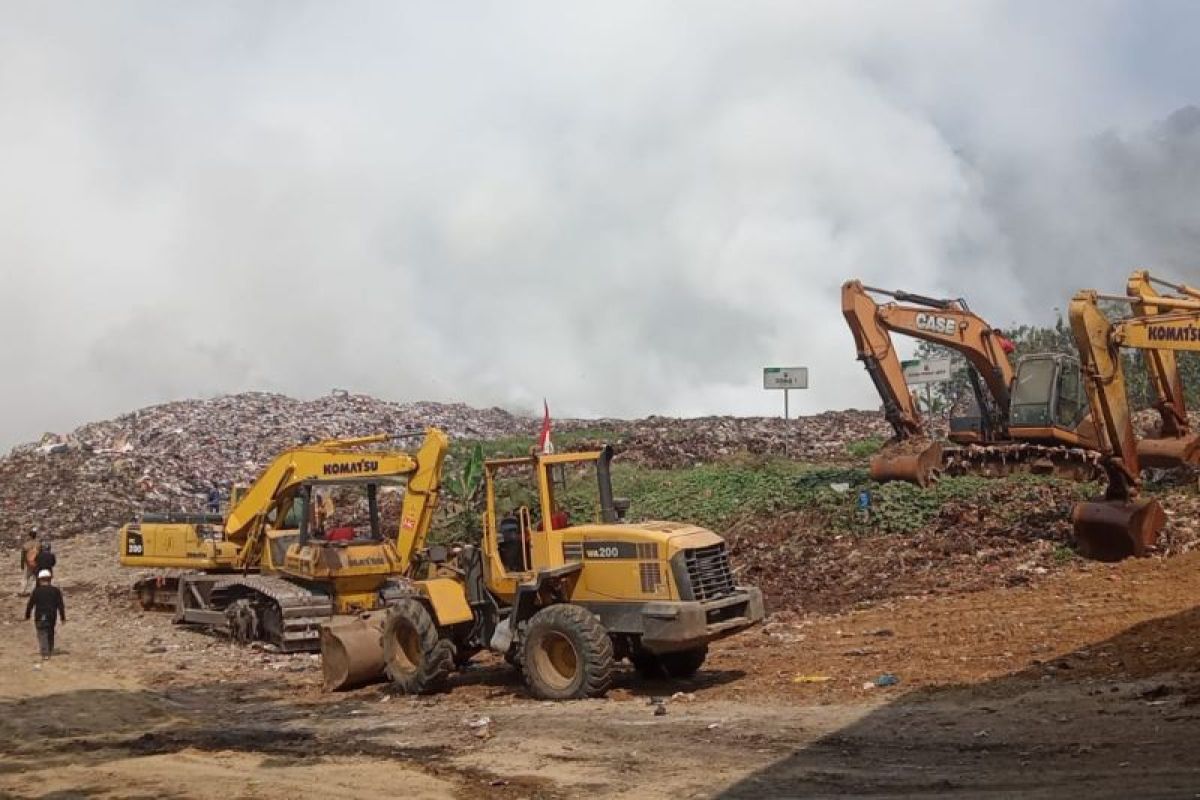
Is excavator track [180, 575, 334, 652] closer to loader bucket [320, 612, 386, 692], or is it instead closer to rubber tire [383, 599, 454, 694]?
loader bucket [320, 612, 386, 692]

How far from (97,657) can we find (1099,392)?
44.2 ft

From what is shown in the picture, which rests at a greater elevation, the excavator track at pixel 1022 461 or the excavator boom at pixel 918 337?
the excavator boom at pixel 918 337

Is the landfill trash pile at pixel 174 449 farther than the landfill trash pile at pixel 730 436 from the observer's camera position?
Yes

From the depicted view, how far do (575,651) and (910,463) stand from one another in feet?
34.2

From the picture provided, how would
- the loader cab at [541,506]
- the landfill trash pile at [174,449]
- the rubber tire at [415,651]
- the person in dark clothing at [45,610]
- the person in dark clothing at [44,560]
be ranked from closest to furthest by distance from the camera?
the loader cab at [541,506] < the rubber tire at [415,651] < the person in dark clothing at [45,610] < the person in dark clothing at [44,560] < the landfill trash pile at [174,449]

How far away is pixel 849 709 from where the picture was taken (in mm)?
10383

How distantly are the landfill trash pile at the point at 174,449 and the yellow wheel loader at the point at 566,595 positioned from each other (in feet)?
68.4

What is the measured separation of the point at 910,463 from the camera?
20.5 metres

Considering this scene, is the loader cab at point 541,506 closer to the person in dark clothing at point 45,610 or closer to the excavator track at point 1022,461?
the person in dark clothing at point 45,610

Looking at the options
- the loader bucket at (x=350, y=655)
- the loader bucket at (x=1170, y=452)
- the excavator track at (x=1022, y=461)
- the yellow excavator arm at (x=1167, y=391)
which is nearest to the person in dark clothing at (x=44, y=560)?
the loader bucket at (x=350, y=655)

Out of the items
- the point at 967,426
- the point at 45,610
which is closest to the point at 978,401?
the point at 967,426

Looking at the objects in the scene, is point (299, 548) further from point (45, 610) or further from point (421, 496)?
point (45, 610)

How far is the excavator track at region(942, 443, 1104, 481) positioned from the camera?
2092 centimetres

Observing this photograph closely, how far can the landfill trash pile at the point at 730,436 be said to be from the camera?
30.6m
